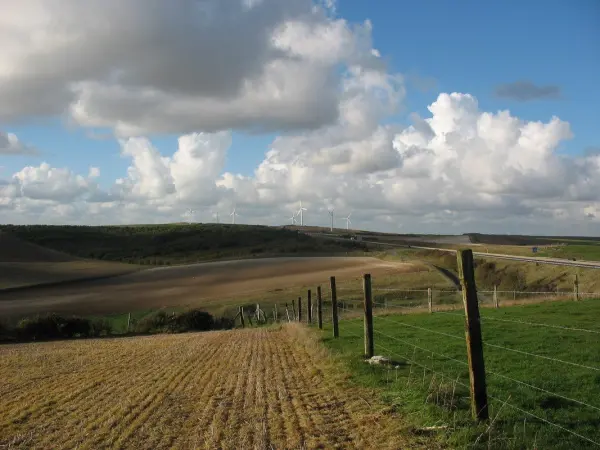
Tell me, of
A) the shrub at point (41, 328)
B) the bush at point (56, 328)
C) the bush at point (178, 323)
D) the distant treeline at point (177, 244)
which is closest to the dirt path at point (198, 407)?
the shrub at point (41, 328)

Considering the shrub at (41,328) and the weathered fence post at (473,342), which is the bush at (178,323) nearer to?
the shrub at (41,328)

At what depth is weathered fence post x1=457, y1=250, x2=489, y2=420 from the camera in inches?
361

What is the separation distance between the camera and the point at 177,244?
6442 inches

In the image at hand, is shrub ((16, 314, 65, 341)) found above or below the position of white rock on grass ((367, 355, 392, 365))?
below

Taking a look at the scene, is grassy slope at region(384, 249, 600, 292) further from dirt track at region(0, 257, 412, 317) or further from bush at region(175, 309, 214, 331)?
bush at region(175, 309, 214, 331)

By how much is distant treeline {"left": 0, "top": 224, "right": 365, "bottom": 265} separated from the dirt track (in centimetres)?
4001

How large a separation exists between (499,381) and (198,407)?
5593 mm

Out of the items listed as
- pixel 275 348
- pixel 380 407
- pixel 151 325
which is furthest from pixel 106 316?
pixel 380 407

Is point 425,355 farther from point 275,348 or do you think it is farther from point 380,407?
point 275,348

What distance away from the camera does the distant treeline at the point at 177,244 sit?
142 metres

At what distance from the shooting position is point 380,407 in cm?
1095

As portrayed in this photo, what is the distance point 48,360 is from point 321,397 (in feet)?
50.5

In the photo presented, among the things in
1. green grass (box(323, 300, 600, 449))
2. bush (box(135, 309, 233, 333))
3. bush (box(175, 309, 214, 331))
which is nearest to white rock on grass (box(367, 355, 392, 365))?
green grass (box(323, 300, 600, 449))

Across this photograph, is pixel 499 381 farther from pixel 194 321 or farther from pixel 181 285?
pixel 181 285
